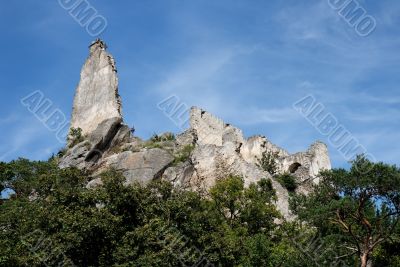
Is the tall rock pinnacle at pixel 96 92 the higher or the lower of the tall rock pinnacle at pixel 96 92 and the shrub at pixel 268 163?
the lower

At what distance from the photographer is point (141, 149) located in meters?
41.0

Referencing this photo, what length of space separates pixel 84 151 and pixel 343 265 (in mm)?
24890

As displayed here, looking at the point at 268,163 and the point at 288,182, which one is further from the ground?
the point at 268,163

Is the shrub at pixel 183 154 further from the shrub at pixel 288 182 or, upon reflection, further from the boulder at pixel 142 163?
the shrub at pixel 288 182

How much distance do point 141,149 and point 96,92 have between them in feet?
31.4

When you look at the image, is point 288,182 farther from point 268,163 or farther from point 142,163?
point 142,163

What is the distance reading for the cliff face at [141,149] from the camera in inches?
1554

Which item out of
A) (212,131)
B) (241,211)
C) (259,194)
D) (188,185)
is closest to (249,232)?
(241,211)

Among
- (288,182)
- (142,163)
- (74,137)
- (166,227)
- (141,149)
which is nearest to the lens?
(166,227)

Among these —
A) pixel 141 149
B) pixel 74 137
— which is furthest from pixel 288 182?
pixel 74 137

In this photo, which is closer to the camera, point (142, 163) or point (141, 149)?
point (142, 163)

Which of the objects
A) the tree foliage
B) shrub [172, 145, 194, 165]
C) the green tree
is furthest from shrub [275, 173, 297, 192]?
the green tree

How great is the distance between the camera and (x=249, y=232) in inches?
1312

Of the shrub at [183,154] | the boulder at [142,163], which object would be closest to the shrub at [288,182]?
the shrub at [183,154]
